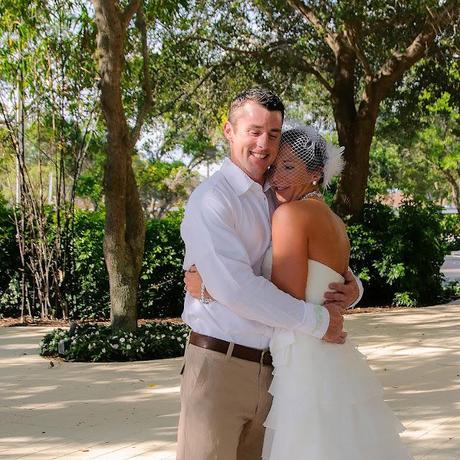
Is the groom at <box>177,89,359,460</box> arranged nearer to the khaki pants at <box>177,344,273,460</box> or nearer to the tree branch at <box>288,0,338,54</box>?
the khaki pants at <box>177,344,273,460</box>

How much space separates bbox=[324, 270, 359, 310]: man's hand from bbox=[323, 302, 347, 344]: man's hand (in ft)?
0.07

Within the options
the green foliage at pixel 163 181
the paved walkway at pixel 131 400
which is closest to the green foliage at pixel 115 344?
the paved walkway at pixel 131 400

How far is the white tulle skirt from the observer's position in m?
2.64

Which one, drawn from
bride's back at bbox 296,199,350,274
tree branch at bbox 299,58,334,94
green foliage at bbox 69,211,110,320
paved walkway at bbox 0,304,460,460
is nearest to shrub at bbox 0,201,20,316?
green foliage at bbox 69,211,110,320

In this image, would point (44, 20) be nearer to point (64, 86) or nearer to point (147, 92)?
point (64, 86)

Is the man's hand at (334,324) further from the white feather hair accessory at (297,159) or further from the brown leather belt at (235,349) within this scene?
the white feather hair accessory at (297,159)

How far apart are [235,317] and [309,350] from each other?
29 centimetres

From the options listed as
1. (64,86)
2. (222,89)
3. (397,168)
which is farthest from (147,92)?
(397,168)

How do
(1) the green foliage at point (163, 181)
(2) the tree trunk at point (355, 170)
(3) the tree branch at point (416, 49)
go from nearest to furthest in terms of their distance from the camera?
(3) the tree branch at point (416, 49) → (2) the tree trunk at point (355, 170) → (1) the green foliage at point (163, 181)

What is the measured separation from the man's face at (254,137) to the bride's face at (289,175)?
3 cm

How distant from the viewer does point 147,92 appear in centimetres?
930

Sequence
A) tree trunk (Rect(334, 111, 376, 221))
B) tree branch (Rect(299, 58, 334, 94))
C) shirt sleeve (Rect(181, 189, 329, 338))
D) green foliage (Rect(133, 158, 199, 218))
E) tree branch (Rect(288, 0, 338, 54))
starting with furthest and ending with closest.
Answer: green foliage (Rect(133, 158, 199, 218)), tree branch (Rect(299, 58, 334, 94)), tree trunk (Rect(334, 111, 376, 221)), tree branch (Rect(288, 0, 338, 54)), shirt sleeve (Rect(181, 189, 329, 338))

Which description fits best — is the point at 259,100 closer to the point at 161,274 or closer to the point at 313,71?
the point at 161,274

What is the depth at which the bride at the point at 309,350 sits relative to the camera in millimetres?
2611
